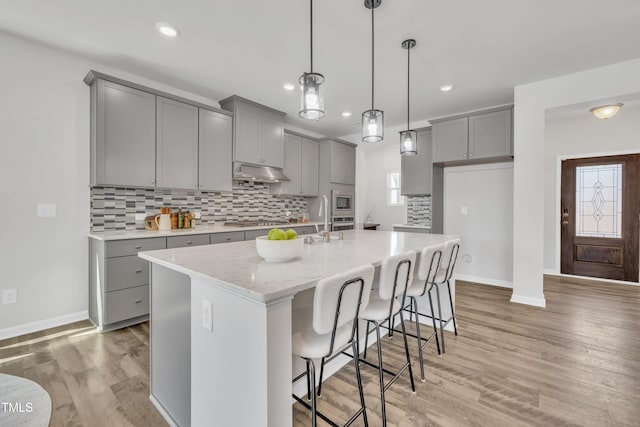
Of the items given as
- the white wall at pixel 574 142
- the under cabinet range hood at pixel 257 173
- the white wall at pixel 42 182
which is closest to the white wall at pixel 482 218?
the white wall at pixel 574 142

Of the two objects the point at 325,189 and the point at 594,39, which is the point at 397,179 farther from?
the point at 594,39

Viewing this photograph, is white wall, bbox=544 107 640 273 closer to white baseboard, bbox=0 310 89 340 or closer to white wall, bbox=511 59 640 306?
white wall, bbox=511 59 640 306

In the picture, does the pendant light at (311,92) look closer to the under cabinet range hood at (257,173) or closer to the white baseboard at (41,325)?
the under cabinet range hood at (257,173)

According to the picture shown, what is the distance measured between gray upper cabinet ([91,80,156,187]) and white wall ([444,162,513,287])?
4.35 m

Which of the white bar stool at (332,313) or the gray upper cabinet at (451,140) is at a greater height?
the gray upper cabinet at (451,140)

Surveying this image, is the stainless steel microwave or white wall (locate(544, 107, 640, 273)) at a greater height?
white wall (locate(544, 107, 640, 273))

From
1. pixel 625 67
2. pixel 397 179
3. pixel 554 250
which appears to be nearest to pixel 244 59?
pixel 625 67

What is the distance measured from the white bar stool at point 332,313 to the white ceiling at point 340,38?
1.98m

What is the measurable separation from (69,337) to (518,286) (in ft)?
15.7

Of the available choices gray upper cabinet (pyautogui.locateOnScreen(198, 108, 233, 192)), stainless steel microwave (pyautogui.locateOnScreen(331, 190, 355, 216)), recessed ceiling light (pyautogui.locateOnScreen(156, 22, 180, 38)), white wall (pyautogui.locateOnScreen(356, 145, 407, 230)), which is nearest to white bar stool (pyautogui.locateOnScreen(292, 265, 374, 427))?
recessed ceiling light (pyautogui.locateOnScreen(156, 22, 180, 38))

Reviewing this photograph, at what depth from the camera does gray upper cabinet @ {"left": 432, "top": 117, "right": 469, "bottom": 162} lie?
4109 millimetres

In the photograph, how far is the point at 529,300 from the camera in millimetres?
3418

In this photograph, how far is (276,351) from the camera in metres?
0.99

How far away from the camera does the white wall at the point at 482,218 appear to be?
4223 millimetres
